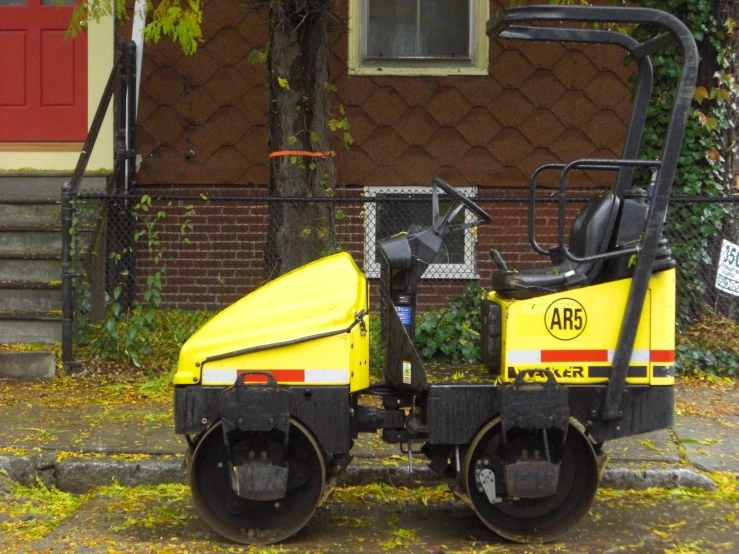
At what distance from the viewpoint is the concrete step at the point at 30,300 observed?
8250 millimetres

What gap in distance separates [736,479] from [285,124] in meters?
4.27

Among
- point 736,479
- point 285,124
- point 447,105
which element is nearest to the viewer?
point 736,479

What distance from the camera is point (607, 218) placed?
475 centimetres

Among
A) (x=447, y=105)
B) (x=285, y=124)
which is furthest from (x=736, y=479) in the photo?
(x=447, y=105)

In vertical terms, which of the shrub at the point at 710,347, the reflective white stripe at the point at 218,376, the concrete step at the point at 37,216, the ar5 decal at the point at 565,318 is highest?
the concrete step at the point at 37,216

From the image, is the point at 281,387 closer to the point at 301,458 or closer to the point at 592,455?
the point at 301,458

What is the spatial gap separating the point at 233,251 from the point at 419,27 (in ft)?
10.2

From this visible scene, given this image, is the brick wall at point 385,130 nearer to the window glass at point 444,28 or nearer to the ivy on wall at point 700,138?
the window glass at point 444,28

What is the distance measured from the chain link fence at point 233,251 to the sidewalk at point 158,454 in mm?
1374

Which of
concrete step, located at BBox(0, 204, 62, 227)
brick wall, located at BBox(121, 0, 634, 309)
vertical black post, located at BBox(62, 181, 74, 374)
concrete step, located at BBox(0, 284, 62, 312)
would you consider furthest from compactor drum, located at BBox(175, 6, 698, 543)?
brick wall, located at BBox(121, 0, 634, 309)

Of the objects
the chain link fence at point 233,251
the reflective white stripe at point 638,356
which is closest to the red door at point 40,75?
the chain link fence at point 233,251

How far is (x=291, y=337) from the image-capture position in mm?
4566

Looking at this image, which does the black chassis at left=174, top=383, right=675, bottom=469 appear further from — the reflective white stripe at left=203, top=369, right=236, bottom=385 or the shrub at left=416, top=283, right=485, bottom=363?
the shrub at left=416, top=283, right=485, bottom=363

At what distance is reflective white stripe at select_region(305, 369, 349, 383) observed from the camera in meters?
4.58
